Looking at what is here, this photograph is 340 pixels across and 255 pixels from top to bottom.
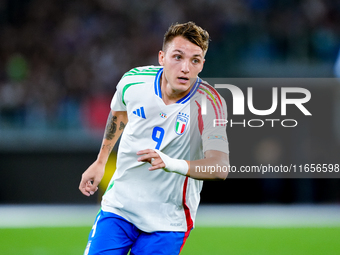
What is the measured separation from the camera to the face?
11.3ft

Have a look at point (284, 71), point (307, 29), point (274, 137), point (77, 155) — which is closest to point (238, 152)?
point (274, 137)

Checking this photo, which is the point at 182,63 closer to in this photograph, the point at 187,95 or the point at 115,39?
the point at 187,95

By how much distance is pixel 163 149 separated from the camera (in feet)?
11.4

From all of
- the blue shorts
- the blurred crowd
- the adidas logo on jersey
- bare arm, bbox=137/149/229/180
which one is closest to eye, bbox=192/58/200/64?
the adidas logo on jersey

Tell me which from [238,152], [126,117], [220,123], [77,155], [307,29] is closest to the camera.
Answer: [220,123]

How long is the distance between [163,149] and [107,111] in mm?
7667

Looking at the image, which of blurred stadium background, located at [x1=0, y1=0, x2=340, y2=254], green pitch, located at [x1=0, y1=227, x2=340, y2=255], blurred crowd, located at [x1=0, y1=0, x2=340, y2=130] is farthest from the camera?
blurred crowd, located at [x1=0, y1=0, x2=340, y2=130]

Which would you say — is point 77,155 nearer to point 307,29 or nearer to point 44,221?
point 44,221

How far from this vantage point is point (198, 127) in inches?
136

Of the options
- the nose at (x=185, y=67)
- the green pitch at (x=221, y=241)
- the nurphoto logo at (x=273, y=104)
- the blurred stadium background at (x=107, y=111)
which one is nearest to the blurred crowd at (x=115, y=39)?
the blurred stadium background at (x=107, y=111)

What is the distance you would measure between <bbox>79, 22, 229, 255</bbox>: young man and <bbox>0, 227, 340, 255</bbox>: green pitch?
3.20 metres

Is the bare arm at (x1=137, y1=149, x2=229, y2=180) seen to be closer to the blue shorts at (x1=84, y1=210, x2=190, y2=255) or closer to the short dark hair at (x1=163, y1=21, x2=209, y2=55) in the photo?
the blue shorts at (x1=84, y1=210, x2=190, y2=255)

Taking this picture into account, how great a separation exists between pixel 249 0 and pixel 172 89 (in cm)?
1098

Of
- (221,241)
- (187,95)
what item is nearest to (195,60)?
(187,95)
